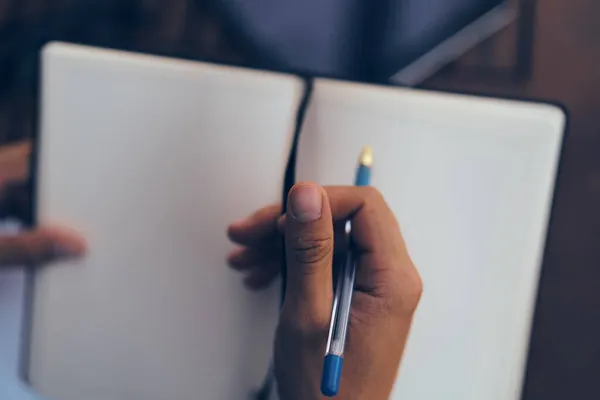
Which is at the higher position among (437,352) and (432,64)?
(432,64)

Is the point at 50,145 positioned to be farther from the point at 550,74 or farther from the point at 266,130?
the point at 550,74

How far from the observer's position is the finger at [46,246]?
0.43 metres

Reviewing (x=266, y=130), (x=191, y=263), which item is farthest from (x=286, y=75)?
(x=191, y=263)

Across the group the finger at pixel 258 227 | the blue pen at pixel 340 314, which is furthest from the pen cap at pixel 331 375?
the finger at pixel 258 227

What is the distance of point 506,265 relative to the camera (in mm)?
387

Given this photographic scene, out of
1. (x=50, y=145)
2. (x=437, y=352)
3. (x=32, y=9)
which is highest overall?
(x=32, y=9)

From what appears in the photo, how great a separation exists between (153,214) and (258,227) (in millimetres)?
75

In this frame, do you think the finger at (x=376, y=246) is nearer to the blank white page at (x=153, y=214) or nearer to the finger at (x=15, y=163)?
the blank white page at (x=153, y=214)

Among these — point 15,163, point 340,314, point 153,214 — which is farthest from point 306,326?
point 15,163

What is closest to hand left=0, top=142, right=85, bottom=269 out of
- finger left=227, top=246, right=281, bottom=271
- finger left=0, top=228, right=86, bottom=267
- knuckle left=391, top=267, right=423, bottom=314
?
finger left=0, top=228, right=86, bottom=267

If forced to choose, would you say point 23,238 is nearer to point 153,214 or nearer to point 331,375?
point 153,214

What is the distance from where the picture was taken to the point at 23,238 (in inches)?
17.3

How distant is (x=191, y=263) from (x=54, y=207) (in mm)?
107

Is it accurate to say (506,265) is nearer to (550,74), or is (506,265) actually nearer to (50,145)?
(550,74)
